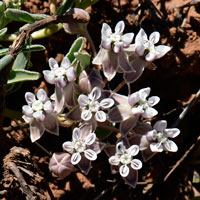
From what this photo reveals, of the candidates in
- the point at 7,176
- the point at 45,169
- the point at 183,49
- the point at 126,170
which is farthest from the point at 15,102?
the point at 183,49

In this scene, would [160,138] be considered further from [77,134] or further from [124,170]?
[77,134]

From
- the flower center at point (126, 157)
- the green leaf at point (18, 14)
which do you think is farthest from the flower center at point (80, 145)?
the green leaf at point (18, 14)

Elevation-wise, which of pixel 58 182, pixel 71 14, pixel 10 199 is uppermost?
pixel 71 14

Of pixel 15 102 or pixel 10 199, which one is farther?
pixel 15 102

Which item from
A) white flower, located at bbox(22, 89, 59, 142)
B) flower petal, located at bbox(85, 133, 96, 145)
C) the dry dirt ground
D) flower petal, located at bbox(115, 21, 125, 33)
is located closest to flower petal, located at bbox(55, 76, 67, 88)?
white flower, located at bbox(22, 89, 59, 142)

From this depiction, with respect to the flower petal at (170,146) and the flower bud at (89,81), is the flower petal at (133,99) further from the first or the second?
the flower petal at (170,146)

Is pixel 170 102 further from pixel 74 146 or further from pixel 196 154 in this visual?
pixel 74 146

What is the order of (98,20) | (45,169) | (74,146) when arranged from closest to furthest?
(74,146) < (45,169) < (98,20)
